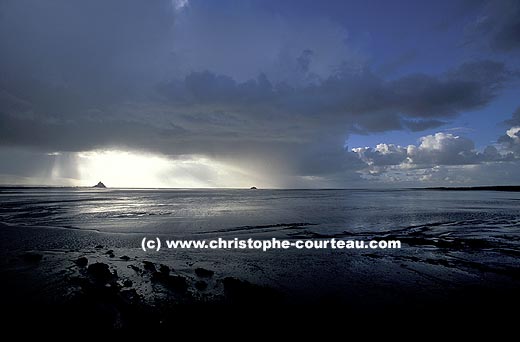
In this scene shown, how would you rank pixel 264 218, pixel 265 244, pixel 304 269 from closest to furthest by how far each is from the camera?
pixel 304 269
pixel 265 244
pixel 264 218

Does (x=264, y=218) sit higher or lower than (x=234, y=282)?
higher

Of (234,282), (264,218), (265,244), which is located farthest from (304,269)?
(264,218)

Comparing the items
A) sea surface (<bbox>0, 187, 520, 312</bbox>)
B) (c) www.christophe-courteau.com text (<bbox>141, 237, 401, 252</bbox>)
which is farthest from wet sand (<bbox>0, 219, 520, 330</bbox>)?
(c) www.christophe-courteau.com text (<bbox>141, 237, 401, 252</bbox>)

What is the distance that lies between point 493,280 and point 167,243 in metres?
20.2

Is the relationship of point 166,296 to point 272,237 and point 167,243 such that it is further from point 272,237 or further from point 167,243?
point 272,237

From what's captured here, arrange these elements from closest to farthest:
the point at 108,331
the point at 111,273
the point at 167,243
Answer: the point at 108,331 → the point at 111,273 → the point at 167,243

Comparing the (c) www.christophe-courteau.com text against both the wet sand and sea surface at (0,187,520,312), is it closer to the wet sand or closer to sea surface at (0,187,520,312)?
sea surface at (0,187,520,312)

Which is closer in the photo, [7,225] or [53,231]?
[53,231]

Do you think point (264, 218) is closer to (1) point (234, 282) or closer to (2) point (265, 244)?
(2) point (265, 244)

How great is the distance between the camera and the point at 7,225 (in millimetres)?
30531

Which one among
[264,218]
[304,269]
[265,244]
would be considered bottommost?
[304,269]

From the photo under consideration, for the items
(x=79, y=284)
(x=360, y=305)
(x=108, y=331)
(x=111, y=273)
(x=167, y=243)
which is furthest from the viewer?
(x=167, y=243)

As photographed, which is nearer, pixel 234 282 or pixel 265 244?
pixel 234 282

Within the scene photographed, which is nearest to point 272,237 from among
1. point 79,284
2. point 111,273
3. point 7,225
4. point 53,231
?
point 111,273
